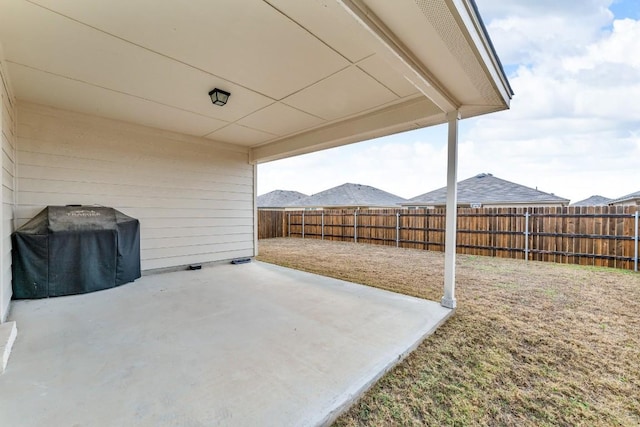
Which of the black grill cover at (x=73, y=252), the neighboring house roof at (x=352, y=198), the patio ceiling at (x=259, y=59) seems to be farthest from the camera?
the neighboring house roof at (x=352, y=198)

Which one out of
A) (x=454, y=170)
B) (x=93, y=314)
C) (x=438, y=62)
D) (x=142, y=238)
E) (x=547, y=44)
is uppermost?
(x=547, y=44)

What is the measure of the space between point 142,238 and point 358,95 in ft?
14.2

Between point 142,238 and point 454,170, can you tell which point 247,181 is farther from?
point 454,170

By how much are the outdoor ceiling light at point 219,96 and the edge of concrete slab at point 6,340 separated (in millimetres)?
2973

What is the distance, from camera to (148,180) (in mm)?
4625

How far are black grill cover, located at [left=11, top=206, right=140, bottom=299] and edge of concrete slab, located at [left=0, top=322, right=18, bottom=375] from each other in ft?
4.04

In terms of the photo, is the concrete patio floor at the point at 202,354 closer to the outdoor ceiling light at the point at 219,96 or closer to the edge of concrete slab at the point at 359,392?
the edge of concrete slab at the point at 359,392

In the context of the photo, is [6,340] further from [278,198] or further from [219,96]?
[278,198]

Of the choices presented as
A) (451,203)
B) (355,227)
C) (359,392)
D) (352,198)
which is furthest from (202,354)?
(352,198)

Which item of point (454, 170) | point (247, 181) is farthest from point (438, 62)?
point (247, 181)

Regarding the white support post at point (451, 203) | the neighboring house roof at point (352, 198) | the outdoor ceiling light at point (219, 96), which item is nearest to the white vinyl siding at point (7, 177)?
the outdoor ceiling light at point (219, 96)

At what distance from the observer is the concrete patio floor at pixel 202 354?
4.83 feet

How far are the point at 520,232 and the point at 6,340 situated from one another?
955cm

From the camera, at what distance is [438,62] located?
7.32 feet
